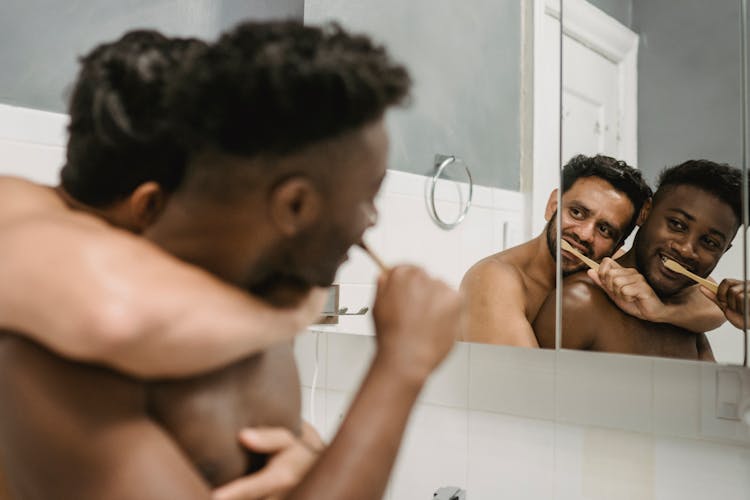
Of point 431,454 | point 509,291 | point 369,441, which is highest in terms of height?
point 509,291

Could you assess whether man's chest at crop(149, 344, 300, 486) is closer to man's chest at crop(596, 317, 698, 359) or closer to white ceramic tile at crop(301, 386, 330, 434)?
man's chest at crop(596, 317, 698, 359)

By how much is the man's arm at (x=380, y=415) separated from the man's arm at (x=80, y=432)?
84 mm

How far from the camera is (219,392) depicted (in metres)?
0.43

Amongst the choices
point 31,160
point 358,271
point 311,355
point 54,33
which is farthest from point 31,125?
point 311,355

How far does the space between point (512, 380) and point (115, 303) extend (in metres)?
1.04

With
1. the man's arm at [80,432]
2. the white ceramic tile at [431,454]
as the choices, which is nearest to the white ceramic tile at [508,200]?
the white ceramic tile at [431,454]

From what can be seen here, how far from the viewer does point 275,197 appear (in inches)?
14.5

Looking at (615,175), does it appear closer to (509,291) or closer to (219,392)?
(509,291)

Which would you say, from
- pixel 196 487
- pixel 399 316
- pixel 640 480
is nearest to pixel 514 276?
pixel 640 480

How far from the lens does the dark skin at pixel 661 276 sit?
36.3 inches

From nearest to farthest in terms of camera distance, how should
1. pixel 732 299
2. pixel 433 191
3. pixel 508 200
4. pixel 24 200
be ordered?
pixel 24 200, pixel 732 299, pixel 508 200, pixel 433 191

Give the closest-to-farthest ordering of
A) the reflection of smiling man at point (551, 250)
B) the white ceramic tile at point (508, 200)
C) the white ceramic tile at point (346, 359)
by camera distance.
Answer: the reflection of smiling man at point (551, 250) → the white ceramic tile at point (508, 200) → the white ceramic tile at point (346, 359)

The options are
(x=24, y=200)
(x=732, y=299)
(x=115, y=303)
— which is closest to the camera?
(x=115, y=303)

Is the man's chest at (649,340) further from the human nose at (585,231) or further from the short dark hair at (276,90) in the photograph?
the short dark hair at (276,90)
